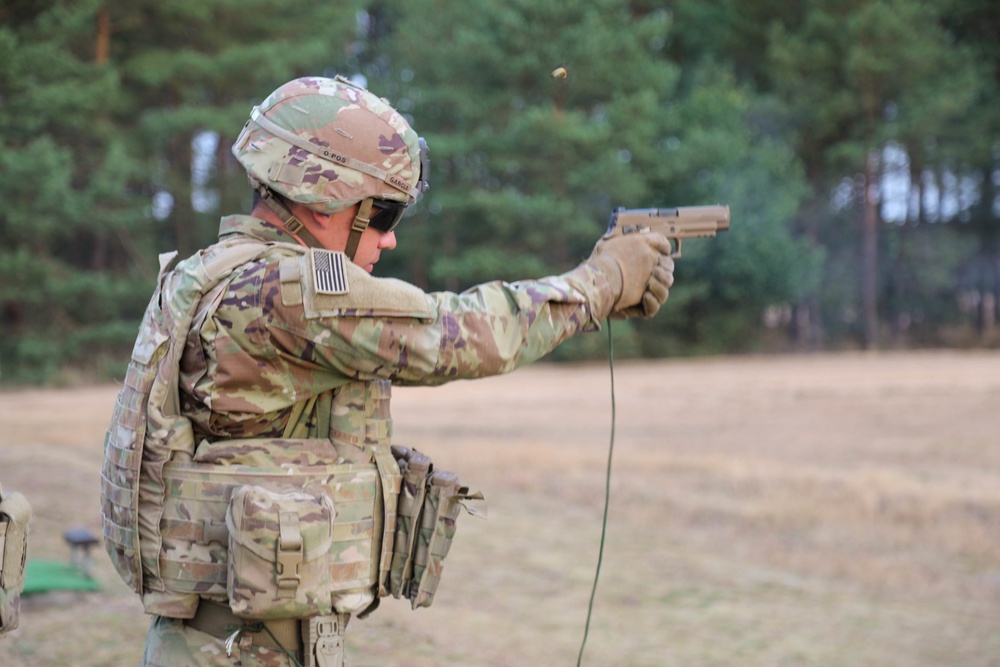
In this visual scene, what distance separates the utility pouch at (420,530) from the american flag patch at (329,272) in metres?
0.63

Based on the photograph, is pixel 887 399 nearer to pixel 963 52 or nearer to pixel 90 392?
pixel 90 392

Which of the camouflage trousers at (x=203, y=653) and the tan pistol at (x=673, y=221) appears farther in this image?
the tan pistol at (x=673, y=221)

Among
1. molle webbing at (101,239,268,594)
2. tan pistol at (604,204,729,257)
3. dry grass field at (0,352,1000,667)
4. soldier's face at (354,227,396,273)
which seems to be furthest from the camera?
dry grass field at (0,352,1000,667)

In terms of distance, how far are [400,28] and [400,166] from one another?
26779 millimetres

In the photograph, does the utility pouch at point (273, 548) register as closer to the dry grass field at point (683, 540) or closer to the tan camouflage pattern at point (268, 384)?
the tan camouflage pattern at point (268, 384)

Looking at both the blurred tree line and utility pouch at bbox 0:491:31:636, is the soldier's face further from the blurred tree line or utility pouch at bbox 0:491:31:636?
the blurred tree line

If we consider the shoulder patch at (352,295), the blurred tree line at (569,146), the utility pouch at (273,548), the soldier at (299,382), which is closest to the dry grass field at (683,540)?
the soldier at (299,382)

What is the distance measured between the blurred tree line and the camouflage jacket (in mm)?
19897

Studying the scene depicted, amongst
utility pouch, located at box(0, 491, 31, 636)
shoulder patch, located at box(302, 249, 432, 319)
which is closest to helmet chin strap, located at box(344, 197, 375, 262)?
shoulder patch, located at box(302, 249, 432, 319)

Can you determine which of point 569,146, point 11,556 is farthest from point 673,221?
point 569,146

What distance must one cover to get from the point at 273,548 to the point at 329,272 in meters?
0.62

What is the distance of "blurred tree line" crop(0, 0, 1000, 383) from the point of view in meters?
22.5

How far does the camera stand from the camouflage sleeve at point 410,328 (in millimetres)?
2268

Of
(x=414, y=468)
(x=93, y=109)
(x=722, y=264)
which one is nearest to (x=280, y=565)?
(x=414, y=468)
